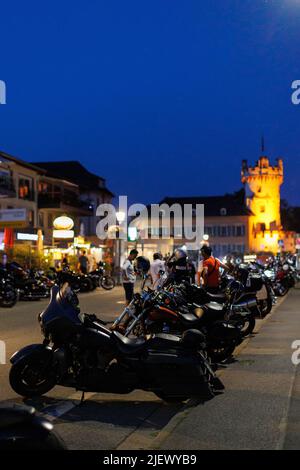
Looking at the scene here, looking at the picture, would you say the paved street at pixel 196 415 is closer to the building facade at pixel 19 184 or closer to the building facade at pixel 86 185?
the building facade at pixel 19 184

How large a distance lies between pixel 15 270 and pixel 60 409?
54.7 feet

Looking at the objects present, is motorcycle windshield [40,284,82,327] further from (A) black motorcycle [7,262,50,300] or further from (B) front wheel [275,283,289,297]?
(B) front wheel [275,283,289,297]

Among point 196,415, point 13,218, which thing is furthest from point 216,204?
point 196,415

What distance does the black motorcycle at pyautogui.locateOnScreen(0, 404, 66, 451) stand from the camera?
143 inches

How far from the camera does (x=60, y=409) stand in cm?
693

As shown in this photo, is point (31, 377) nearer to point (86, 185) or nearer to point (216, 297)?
point (216, 297)

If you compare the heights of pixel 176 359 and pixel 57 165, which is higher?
pixel 57 165

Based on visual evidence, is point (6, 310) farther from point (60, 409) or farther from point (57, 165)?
point (57, 165)

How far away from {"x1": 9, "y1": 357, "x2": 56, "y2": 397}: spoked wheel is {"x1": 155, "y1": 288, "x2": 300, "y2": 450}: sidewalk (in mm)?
1669

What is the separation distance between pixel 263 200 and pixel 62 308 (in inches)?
4048

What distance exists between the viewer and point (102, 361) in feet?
22.9

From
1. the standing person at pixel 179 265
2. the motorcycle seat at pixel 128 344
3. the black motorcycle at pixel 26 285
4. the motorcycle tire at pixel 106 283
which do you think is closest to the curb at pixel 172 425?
the motorcycle seat at pixel 128 344

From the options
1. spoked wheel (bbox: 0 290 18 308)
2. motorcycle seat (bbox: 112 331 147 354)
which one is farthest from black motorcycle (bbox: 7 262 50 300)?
motorcycle seat (bbox: 112 331 147 354)
